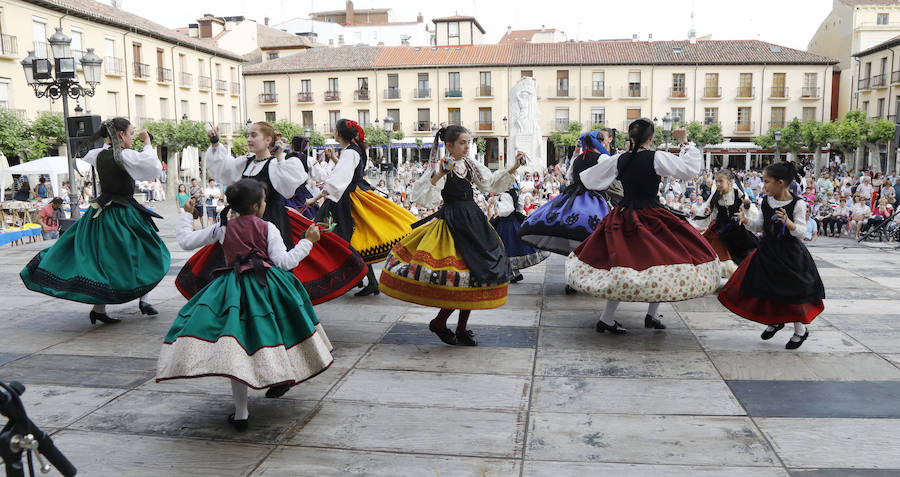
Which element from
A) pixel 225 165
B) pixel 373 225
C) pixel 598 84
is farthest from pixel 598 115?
pixel 225 165

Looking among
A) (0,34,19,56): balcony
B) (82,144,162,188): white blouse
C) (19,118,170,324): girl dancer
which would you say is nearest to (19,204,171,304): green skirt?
(19,118,170,324): girl dancer

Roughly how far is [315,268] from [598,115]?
41.8 m

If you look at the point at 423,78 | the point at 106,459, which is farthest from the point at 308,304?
the point at 423,78

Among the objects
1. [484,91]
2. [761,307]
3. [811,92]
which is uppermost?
[484,91]

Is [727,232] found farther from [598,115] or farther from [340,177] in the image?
[598,115]

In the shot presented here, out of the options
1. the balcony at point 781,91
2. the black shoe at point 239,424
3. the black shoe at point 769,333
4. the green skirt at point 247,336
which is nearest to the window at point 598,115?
the balcony at point 781,91

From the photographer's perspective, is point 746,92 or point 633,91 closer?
point 746,92

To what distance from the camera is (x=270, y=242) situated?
3.67 meters

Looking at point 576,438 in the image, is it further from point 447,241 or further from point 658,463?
point 447,241

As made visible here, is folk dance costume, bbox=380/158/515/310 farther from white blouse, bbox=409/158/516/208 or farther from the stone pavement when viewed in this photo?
the stone pavement

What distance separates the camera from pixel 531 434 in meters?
3.54

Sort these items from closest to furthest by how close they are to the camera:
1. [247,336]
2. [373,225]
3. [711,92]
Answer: [247,336], [373,225], [711,92]

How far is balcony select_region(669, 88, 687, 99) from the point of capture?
143 feet

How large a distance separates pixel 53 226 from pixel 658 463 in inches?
533
